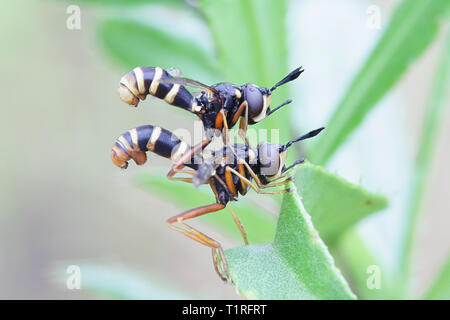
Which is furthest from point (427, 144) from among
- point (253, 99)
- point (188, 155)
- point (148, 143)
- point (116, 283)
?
point (116, 283)

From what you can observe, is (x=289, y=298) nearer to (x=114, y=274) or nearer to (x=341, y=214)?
(x=341, y=214)

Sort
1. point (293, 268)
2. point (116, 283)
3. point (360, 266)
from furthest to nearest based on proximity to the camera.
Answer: point (116, 283)
point (360, 266)
point (293, 268)

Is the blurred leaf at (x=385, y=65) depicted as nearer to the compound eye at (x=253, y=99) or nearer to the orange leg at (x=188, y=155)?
the compound eye at (x=253, y=99)

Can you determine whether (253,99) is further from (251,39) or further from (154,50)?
(154,50)

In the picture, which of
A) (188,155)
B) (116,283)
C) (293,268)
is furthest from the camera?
(116,283)

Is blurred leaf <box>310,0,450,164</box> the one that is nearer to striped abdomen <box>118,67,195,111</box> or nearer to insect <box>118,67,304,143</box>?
insect <box>118,67,304,143</box>

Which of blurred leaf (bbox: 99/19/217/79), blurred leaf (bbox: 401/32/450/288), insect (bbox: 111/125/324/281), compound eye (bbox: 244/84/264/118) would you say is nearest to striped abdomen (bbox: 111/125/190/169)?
insect (bbox: 111/125/324/281)
